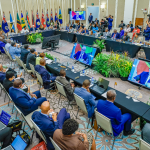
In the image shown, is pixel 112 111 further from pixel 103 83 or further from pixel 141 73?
pixel 141 73

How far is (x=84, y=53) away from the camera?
6.36 metres

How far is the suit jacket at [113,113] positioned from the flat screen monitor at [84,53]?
3649mm

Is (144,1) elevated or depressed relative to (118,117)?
elevated

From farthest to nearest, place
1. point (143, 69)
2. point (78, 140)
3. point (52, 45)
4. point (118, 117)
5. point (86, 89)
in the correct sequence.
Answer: point (52, 45) → point (143, 69) → point (86, 89) → point (118, 117) → point (78, 140)

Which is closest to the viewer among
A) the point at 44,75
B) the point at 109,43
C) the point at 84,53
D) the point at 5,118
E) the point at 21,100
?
the point at 5,118

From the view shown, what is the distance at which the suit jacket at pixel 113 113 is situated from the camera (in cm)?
253

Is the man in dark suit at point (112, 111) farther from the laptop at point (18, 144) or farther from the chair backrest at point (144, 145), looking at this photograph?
the laptop at point (18, 144)

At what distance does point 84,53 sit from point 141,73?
8.64 feet

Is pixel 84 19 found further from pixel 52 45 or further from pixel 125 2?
pixel 52 45

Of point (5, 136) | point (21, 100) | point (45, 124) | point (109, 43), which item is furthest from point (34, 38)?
point (45, 124)

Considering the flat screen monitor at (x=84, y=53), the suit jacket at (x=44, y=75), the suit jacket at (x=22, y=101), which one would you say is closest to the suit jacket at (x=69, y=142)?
the suit jacket at (x=22, y=101)

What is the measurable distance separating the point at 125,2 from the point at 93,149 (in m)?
14.3

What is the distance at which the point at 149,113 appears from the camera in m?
2.79

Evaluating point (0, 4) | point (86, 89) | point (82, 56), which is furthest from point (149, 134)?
point (0, 4)
